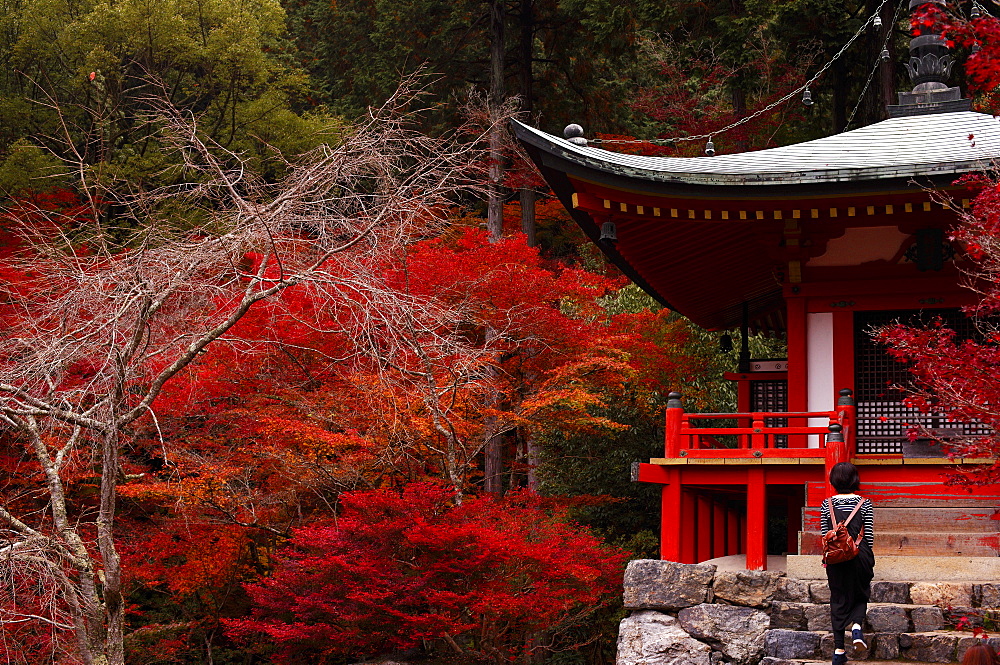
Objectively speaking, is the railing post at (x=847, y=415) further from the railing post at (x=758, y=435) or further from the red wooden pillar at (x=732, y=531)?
the red wooden pillar at (x=732, y=531)

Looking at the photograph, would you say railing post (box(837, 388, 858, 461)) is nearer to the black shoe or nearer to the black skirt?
the black skirt

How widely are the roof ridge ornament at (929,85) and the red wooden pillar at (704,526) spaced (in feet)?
14.6

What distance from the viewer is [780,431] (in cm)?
912

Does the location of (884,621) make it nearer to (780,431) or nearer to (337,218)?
(780,431)

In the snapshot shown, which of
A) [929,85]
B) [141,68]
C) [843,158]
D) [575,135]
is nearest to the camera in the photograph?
[843,158]

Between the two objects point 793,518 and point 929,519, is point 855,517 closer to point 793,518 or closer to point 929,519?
point 929,519

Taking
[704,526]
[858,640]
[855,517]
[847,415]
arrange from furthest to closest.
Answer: [704,526], [847,415], [858,640], [855,517]

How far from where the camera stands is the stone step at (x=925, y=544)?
8.21 meters

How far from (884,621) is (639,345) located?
789 cm

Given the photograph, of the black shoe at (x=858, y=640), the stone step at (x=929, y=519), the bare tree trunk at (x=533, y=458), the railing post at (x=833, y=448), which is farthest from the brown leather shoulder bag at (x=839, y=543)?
the bare tree trunk at (x=533, y=458)

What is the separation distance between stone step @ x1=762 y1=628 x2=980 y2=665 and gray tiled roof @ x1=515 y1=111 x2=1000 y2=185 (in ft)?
11.4

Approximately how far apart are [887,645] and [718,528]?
558 centimetres

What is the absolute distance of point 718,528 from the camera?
1258 cm

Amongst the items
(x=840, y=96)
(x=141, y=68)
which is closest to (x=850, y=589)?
(x=840, y=96)
